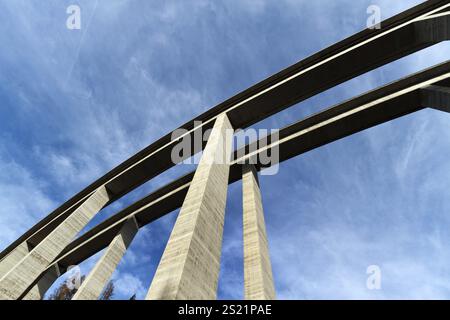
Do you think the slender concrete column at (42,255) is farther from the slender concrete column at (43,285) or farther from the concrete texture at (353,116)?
the slender concrete column at (43,285)

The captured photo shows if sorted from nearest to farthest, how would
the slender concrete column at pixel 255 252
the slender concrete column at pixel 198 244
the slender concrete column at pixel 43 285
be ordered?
the slender concrete column at pixel 198 244 → the slender concrete column at pixel 255 252 → the slender concrete column at pixel 43 285

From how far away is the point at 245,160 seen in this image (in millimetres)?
10781

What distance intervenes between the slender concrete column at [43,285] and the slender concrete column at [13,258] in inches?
64.7

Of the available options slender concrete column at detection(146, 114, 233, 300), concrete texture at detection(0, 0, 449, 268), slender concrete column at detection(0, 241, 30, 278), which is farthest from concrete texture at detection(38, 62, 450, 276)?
slender concrete column at detection(0, 241, 30, 278)

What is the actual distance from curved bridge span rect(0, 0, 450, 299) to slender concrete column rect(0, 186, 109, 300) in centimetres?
4

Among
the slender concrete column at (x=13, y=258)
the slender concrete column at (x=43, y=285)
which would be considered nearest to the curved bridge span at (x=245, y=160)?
the slender concrete column at (x=43, y=285)

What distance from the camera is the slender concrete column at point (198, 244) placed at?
462cm

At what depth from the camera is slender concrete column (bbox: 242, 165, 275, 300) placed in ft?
21.2

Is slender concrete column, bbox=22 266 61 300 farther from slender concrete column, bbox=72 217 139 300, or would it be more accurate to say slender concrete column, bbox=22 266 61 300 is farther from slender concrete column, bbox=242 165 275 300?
slender concrete column, bbox=242 165 275 300

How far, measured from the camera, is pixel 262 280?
6559mm

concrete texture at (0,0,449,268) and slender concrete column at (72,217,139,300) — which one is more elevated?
concrete texture at (0,0,449,268)

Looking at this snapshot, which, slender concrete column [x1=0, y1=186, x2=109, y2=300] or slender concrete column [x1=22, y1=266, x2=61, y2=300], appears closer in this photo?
slender concrete column [x1=0, y1=186, x2=109, y2=300]
